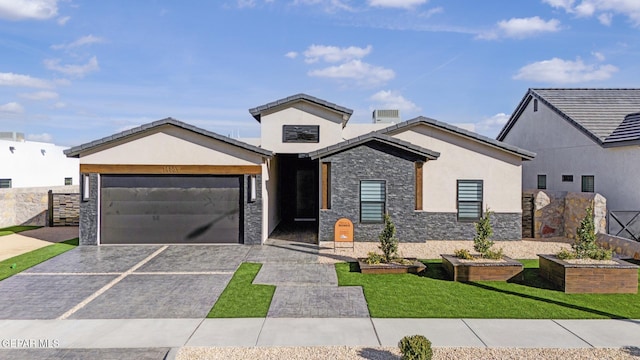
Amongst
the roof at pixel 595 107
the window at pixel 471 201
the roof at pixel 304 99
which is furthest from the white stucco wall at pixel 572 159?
the roof at pixel 304 99

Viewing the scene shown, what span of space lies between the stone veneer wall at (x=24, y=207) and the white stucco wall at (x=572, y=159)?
27.0 meters

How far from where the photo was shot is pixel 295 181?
24.8m

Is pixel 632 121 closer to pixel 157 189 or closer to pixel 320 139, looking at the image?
pixel 320 139

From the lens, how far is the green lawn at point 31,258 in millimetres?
12164

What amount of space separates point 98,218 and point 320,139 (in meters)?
10.3

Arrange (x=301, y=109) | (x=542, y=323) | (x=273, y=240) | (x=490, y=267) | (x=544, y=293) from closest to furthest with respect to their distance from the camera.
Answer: (x=542, y=323) < (x=544, y=293) < (x=490, y=267) < (x=273, y=240) < (x=301, y=109)

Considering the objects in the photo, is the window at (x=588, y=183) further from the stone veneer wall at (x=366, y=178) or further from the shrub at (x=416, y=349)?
the shrub at (x=416, y=349)

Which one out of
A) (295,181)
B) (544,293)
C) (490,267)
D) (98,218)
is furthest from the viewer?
(295,181)

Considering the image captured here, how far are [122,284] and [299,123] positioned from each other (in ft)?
38.9

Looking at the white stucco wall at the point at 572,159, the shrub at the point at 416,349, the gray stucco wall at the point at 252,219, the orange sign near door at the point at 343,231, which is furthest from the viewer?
the white stucco wall at the point at 572,159

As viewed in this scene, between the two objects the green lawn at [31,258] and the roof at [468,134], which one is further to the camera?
the roof at [468,134]

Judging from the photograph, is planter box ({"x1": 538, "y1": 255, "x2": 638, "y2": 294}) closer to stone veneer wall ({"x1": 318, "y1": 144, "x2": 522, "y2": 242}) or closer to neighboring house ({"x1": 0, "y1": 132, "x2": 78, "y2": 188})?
stone veneer wall ({"x1": 318, "y1": 144, "x2": 522, "y2": 242})

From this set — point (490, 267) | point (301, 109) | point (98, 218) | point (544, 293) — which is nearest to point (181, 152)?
point (98, 218)

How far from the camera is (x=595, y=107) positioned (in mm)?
21219
